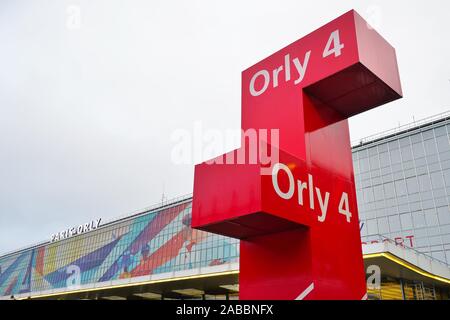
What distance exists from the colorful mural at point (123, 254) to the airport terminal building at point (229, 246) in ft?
0.45

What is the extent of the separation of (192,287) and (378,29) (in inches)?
919

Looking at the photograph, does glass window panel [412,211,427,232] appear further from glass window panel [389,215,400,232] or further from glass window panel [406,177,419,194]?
glass window panel [406,177,419,194]

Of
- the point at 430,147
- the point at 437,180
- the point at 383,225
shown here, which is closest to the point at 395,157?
the point at 430,147

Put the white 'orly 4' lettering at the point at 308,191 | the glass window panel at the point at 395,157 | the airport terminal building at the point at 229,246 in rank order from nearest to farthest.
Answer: the white 'orly 4' lettering at the point at 308,191 → the airport terminal building at the point at 229,246 → the glass window panel at the point at 395,157

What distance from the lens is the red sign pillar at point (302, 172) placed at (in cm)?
508

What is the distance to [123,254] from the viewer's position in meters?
65.4

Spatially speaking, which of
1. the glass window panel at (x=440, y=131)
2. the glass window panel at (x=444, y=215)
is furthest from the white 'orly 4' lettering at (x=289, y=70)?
the glass window panel at (x=440, y=131)

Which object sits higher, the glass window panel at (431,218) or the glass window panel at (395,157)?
the glass window panel at (395,157)

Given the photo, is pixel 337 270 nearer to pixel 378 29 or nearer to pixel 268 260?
pixel 268 260

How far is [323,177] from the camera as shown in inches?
233

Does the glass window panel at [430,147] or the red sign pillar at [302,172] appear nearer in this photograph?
the red sign pillar at [302,172]

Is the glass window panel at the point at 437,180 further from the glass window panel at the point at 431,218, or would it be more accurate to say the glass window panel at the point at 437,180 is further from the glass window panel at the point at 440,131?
the glass window panel at the point at 440,131

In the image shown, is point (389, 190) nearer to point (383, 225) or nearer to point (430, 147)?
point (383, 225)
